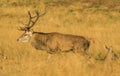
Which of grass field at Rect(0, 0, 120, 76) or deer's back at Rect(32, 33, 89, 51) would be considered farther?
deer's back at Rect(32, 33, 89, 51)

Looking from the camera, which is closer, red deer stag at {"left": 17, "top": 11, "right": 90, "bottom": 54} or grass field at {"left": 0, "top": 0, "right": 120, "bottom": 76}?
Result: grass field at {"left": 0, "top": 0, "right": 120, "bottom": 76}

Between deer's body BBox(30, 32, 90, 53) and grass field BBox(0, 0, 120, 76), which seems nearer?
grass field BBox(0, 0, 120, 76)

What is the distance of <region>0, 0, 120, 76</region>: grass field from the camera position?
1120 centimetres

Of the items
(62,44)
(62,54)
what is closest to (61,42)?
(62,44)

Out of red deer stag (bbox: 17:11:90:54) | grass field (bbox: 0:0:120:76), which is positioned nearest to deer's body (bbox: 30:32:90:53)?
red deer stag (bbox: 17:11:90:54)

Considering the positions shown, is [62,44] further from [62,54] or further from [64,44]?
[62,54]

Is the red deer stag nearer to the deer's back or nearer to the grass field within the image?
the deer's back

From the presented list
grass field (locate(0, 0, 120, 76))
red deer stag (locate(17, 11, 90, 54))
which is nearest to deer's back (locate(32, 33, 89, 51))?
red deer stag (locate(17, 11, 90, 54))

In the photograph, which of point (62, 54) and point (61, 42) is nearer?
point (62, 54)

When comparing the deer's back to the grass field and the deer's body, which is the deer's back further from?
the grass field

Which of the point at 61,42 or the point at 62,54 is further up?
the point at 61,42

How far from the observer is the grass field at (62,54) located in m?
11.2

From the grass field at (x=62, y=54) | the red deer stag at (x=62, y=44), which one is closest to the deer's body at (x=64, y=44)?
the red deer stag at (x=62, y=44)

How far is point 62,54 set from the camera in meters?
13.9
